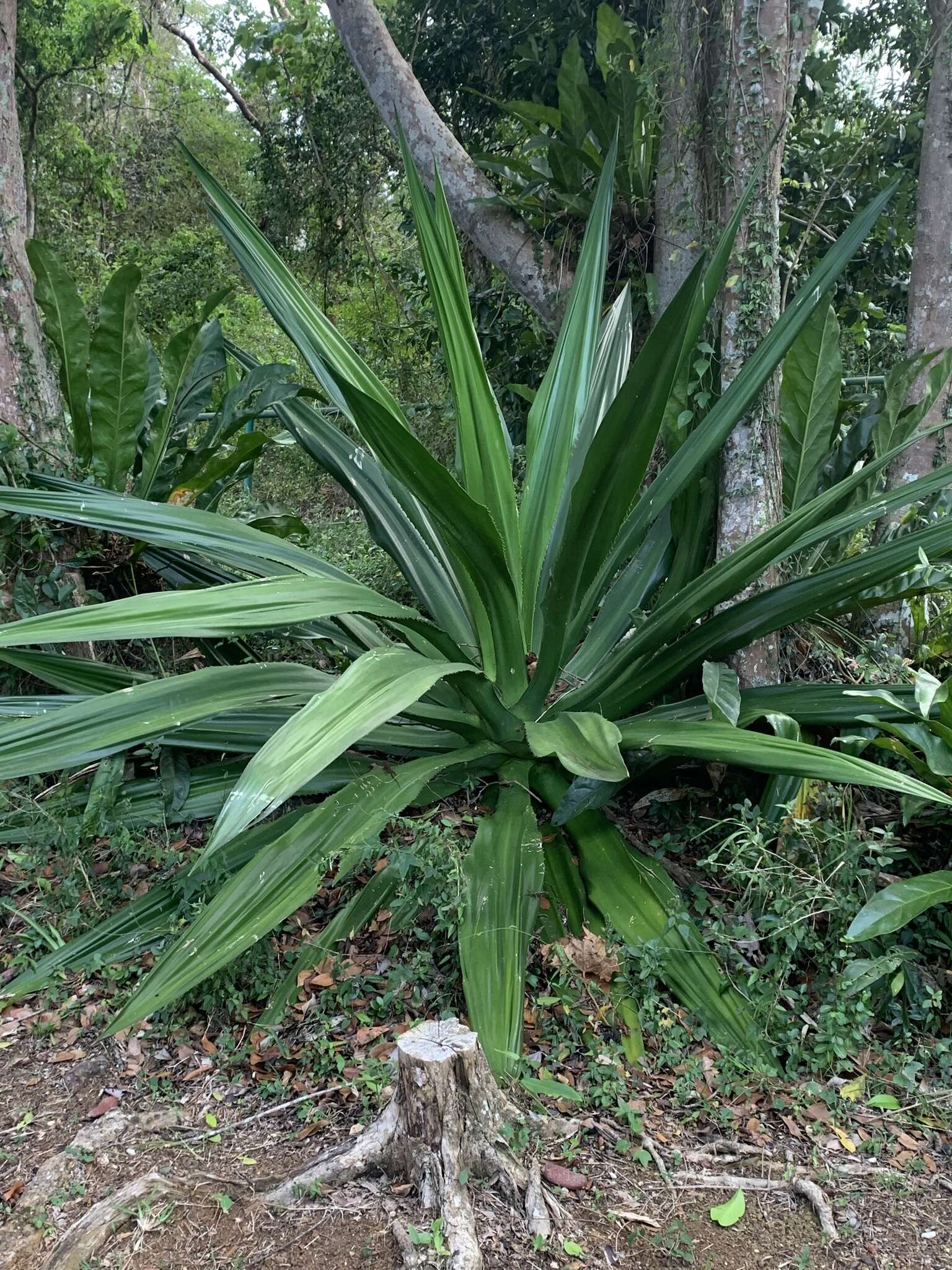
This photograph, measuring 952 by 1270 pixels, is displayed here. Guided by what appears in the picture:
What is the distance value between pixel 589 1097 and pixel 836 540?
1.55 m

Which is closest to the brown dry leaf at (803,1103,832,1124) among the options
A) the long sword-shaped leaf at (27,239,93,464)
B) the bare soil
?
the bare soil

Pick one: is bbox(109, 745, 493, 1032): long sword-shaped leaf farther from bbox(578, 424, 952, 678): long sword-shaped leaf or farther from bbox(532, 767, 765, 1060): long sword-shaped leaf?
bbox(578, 424, 952, 678): long sword-shaped leaf

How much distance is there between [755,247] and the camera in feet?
7.22

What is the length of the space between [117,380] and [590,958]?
6.54ft

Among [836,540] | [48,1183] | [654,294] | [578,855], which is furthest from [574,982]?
[654,294]

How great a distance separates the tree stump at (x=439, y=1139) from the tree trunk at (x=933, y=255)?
1736mm

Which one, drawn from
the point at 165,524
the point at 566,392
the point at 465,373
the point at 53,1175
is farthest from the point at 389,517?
the point at 53,1175

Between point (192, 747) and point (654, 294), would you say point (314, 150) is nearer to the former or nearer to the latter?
point (654, 294)

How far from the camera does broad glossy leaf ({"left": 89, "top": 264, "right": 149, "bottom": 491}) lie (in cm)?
255

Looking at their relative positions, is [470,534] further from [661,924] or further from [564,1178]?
[564,1178]

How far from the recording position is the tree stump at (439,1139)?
1.29 m

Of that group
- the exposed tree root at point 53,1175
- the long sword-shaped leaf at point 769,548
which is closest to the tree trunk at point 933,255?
the long sword-shaped leaf at point 769,548

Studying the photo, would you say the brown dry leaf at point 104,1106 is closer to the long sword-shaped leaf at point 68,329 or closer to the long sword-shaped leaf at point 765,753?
the long sword-shaped leaf at point 765,753

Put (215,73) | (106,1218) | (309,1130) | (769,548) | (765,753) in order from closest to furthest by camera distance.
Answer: (106,1218) < (309,1130) < (765,753) < (769,548) < (215,73)
